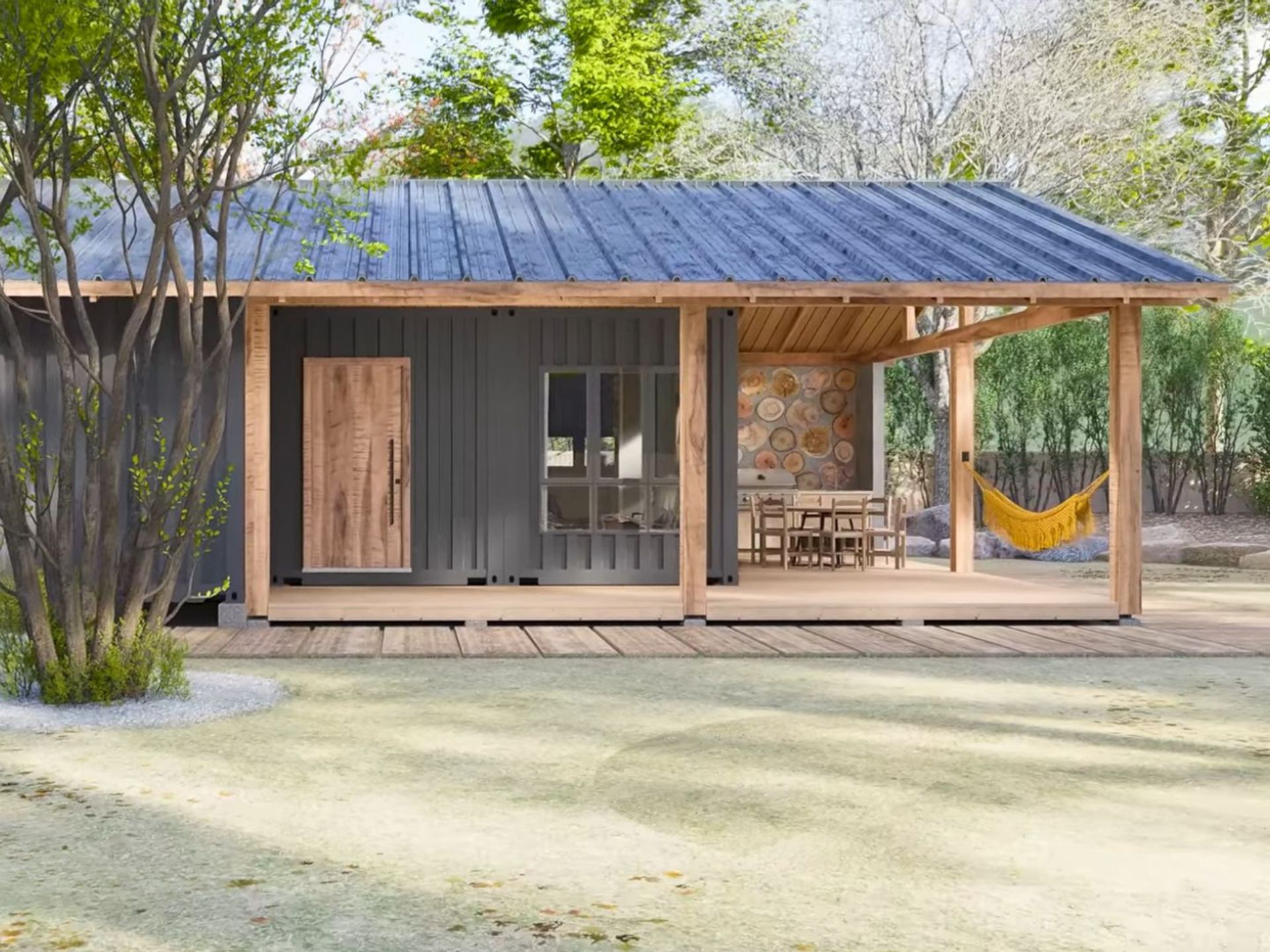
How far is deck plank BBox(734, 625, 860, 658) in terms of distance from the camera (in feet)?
29.9

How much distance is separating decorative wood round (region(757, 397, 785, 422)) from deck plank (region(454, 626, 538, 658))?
21.0 ft

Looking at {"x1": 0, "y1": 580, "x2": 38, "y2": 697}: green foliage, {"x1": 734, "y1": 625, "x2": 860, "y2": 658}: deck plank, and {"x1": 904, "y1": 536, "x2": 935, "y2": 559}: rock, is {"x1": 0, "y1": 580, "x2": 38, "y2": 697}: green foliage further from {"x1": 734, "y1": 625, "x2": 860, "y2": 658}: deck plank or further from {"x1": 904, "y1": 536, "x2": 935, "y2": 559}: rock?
{"x1": 904, "y1": 536, "x2": 935, "y2": 559}: rock

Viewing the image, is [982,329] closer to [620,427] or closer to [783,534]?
[783,534]

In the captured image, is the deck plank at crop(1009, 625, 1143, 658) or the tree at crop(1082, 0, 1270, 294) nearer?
the deck plank at crop(1009, 625, 1143, 658)

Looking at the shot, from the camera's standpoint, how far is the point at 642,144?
73.9 feet

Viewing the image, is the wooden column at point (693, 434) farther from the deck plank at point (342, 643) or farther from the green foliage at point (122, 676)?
the green foliage at point (122, 676)

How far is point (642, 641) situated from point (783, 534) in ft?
15.3

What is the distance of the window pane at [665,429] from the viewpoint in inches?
476

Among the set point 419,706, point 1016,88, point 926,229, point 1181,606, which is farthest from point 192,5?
point 1016,88

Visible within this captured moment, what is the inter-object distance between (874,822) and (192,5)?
483 cm

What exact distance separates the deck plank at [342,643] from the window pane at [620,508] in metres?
2.46

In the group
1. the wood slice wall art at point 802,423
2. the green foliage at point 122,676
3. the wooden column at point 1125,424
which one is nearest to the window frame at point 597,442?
the wooden column at point 1125,424

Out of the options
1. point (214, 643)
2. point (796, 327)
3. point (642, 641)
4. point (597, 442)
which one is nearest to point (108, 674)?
point (214, 643)

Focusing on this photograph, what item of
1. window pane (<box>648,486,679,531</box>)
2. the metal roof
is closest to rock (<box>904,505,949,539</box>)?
the metal roof
